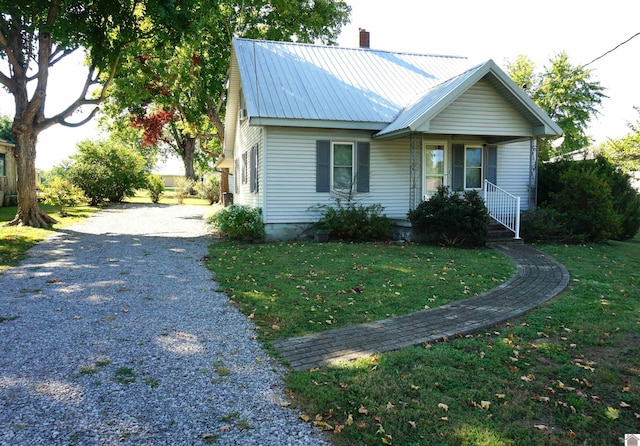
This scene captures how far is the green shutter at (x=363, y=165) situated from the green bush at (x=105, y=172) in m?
19.3

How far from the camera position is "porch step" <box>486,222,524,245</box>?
39.4 feet

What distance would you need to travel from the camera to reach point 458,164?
1392cm

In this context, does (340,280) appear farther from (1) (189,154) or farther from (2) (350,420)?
(1) (189,154)

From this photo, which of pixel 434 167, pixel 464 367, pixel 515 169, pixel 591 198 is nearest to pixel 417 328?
pixel 464 367

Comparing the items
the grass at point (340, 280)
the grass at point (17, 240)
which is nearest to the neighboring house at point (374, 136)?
the grass at point (340, 280)

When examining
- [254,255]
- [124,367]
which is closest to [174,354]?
[124,367]

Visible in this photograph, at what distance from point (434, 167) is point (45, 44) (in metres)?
13.5

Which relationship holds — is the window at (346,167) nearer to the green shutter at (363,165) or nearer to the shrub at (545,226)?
the green shutter at (363,165)

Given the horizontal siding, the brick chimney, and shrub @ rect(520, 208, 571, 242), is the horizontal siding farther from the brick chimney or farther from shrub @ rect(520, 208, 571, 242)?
the brick chimney

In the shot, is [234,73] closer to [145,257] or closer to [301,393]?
[145,257]

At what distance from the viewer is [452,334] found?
4754 millimetres

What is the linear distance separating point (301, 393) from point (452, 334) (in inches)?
82.6

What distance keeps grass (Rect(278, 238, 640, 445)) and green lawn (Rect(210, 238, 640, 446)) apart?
10 mm

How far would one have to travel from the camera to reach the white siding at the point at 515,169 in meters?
14.5
